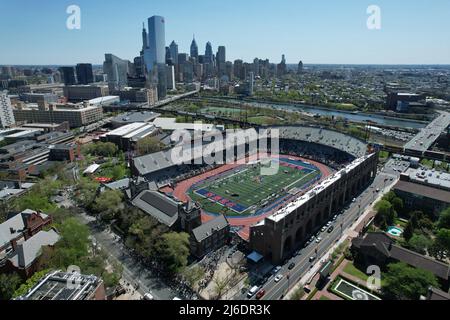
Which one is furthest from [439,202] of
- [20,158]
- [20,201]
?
[20,158]

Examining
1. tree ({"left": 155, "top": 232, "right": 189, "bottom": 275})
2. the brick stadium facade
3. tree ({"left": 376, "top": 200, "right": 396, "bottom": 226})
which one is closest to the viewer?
tree ({"left": 155, "top": 232, "right": 189, "bottom": 275})

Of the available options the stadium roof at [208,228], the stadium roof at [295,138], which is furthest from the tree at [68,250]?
the stadium roof at [295,138]

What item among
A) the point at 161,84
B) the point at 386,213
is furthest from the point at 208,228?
the point at 161,84

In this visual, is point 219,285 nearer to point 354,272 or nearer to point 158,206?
point 354,272

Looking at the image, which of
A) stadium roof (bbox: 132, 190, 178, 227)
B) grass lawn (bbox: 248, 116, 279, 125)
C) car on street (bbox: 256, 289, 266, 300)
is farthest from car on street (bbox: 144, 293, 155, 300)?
grass lawn (bbox: 248, 116, 279, 125)

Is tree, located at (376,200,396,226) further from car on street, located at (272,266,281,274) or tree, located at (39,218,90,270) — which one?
tree, located at (39,218,90,270)

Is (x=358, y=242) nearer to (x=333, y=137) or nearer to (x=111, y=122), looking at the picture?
(x=333, y=137)
